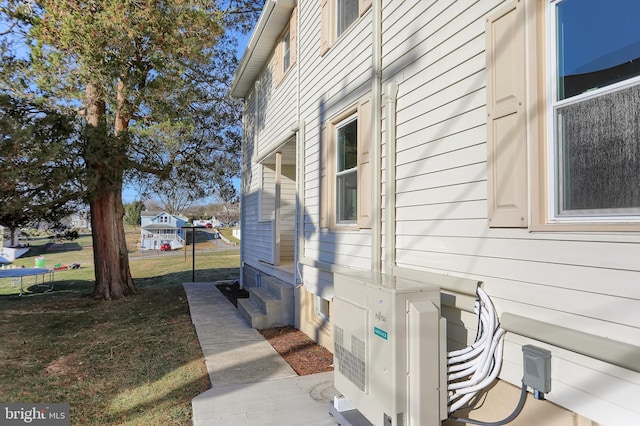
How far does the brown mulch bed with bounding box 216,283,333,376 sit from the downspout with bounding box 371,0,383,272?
5.16ft

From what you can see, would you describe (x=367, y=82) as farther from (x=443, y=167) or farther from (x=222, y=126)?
(x=222, y=126)

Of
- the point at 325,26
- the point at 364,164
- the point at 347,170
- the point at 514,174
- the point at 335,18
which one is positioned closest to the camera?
the point at 514,174

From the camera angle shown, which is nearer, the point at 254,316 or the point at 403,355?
the point at 403,355

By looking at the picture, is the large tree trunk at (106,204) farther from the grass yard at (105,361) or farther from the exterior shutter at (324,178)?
the exterior shutter at (324,178)

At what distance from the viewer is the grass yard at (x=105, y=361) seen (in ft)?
12.3

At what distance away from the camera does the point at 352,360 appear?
304 centimetres

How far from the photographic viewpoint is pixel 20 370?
15.6 ft

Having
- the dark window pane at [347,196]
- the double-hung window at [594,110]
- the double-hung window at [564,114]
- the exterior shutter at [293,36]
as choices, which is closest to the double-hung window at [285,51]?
the exterior shutter at [293,36]

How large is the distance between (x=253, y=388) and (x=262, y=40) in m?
6.70

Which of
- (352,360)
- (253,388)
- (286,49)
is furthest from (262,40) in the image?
(352,360)

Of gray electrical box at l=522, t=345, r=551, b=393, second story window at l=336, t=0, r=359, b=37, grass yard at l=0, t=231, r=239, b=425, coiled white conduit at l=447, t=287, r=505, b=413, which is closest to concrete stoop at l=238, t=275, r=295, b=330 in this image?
grass yard at l=0, t=231, r=239, b=425

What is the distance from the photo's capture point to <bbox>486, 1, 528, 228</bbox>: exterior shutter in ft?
7.75

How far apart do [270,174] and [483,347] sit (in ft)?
23.9

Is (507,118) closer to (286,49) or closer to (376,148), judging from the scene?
(376,148)
